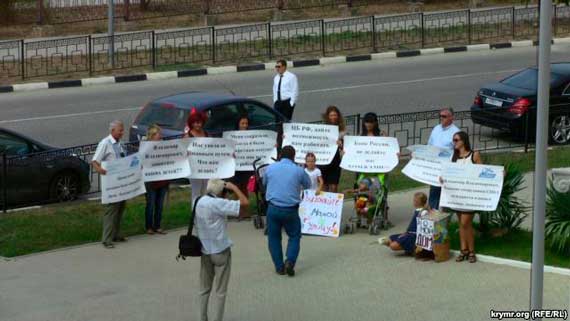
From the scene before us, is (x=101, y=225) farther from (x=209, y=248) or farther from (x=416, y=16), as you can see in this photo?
(x=416, y=16)

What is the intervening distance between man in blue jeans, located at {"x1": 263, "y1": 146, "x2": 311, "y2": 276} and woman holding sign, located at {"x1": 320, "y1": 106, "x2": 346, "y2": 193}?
2.48 meters

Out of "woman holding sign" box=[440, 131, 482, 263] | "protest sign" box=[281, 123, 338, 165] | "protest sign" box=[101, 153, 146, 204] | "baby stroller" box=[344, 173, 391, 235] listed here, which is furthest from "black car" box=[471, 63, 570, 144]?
"protest sign" box=[101, 153, 146, 204]

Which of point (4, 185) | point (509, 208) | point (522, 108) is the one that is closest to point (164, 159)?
point (4, 185)

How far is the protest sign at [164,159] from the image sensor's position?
14.8 metres

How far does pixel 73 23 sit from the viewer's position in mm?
35250

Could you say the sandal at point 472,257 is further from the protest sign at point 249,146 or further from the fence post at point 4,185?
the fence post at point 4,185

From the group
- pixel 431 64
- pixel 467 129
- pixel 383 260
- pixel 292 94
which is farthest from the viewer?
pixel 431 64

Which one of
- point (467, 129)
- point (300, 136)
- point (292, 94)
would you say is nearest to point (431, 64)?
point (467, 129)

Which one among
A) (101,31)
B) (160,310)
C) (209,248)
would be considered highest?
(101,31)

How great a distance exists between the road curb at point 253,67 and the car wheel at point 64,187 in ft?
32.7

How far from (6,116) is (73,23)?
444 inches

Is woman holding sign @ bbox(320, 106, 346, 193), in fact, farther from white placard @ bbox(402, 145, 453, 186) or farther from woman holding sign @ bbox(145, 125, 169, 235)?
woman holding sign @ bbox(145, 125, 169, 235)

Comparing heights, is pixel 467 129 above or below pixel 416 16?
below

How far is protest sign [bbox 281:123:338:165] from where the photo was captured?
51.9 feet
